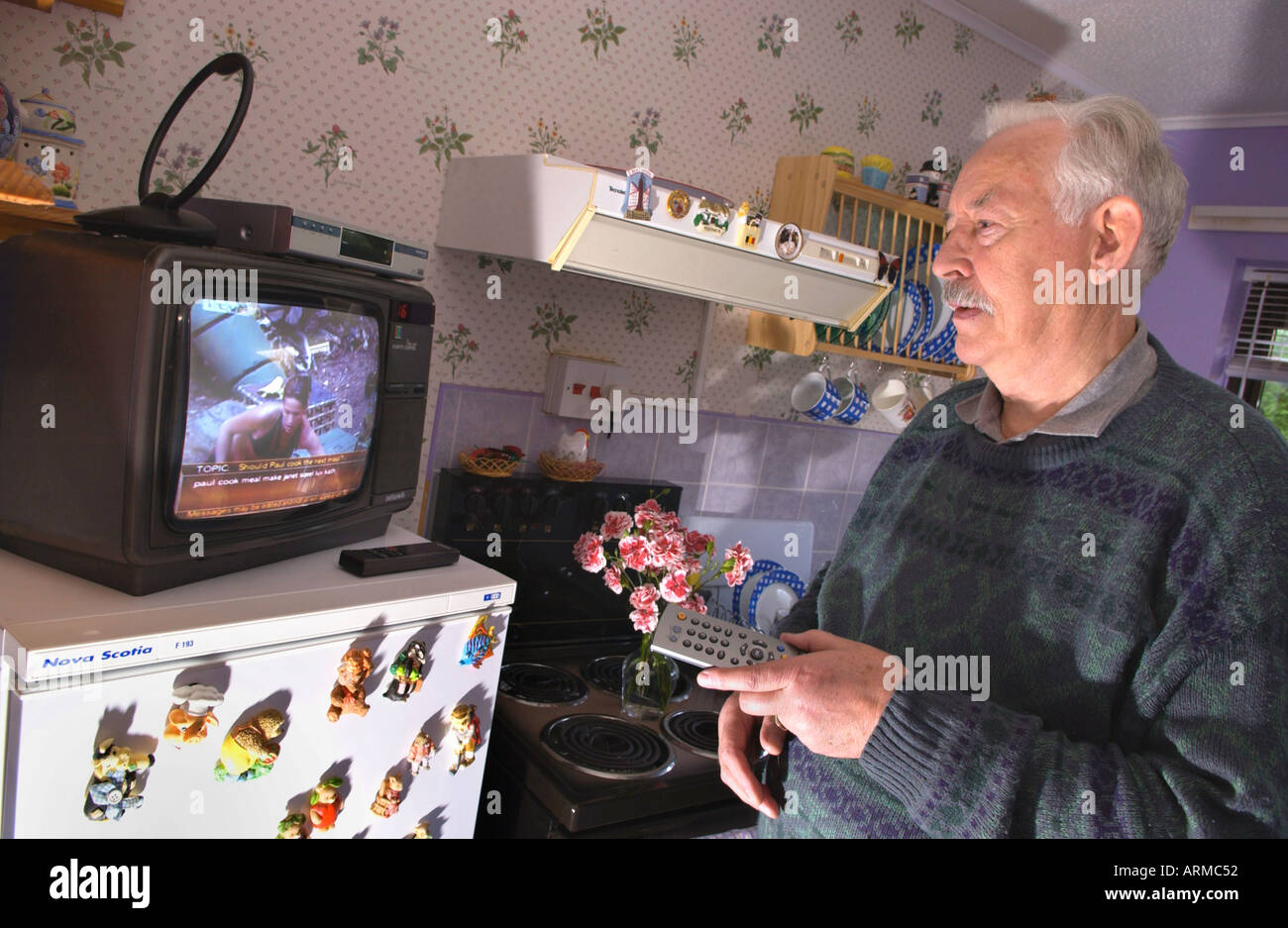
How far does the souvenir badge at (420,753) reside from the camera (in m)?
1.26

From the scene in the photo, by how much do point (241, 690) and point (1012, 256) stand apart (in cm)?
102

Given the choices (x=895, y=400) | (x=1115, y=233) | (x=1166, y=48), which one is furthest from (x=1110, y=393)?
(x=1166, y=48)

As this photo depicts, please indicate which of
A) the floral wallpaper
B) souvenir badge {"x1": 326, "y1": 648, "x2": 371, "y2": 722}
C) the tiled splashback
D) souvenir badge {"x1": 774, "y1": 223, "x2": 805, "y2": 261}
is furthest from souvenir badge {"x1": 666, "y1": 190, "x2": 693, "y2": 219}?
souvenir badge {"x1": 326, "y1": 648, "x2": 371, "y2": 722}

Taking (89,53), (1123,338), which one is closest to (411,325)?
(89,53)

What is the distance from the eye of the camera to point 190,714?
98cm

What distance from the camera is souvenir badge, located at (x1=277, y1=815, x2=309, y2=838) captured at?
3.62ft

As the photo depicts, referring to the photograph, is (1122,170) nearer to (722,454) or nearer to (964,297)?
(964,297)

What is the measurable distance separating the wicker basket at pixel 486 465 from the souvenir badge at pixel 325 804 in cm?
75

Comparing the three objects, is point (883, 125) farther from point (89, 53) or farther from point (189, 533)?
point (189, 533)

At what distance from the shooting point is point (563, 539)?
1.92m

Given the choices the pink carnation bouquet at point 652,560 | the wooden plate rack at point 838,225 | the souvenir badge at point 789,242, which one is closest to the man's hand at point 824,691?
the pink carnation bouquet at point 652,560

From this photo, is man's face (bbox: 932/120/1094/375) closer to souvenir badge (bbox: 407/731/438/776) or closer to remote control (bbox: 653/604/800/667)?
remote control (bbox: 653/604/800/667)

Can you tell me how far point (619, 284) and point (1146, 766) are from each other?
1529mm
